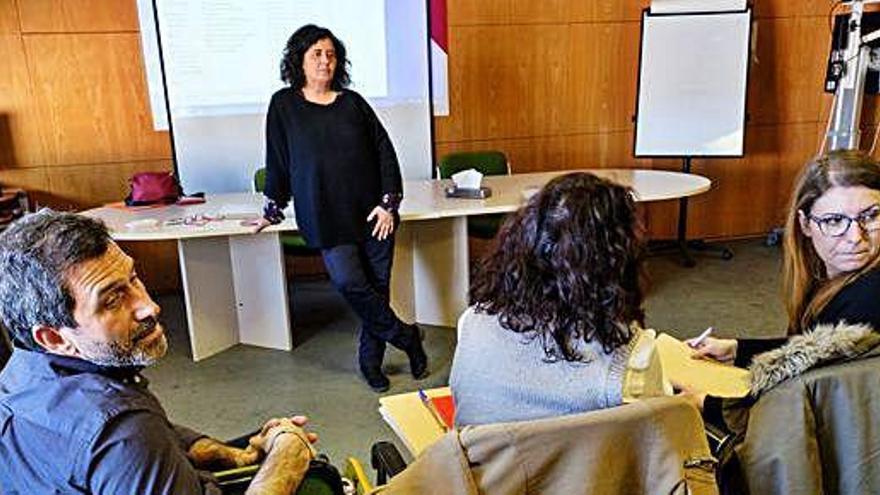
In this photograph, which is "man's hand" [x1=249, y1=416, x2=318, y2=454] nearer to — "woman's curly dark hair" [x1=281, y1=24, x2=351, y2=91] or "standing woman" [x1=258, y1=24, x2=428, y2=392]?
"standing woman" [x1=258, y1=24, x2=428, y2=392]

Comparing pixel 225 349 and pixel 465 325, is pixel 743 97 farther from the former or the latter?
pixel 465 325

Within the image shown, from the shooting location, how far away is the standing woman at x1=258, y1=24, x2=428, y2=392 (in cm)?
287

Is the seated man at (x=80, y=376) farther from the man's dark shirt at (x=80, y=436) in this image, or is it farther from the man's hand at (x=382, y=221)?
the man's hand at (x=382, y=221)

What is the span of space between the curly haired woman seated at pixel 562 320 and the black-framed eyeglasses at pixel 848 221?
0.63 meters

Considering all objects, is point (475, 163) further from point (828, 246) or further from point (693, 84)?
point (828, 246)

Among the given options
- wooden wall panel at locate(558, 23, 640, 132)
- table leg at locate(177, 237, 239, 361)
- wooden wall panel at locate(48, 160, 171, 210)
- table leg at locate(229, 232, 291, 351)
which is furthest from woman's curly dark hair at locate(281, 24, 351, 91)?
wooden wall panel at locate(558, 23, 640, 132)

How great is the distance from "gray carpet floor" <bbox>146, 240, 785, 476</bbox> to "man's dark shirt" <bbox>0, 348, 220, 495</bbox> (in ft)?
5.05

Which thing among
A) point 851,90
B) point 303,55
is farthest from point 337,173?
point 851,90

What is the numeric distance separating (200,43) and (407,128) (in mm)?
1308

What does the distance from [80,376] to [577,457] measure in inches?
30.8

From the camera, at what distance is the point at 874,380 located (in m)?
1.12

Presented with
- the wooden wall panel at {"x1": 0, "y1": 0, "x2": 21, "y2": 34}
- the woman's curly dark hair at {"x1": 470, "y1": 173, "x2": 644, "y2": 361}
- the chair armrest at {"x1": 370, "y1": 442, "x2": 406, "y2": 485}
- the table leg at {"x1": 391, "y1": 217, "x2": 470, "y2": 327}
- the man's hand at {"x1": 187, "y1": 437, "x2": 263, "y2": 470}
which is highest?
the wooden wall panel at {"x1": 0, "y1": 0, "x2": 21, "y2": 34}

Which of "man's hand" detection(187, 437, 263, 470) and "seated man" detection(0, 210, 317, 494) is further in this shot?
"man's hand" detection(187, 437, 263, 470)

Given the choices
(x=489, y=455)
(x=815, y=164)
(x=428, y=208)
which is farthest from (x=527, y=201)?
(x=428, y=208)
